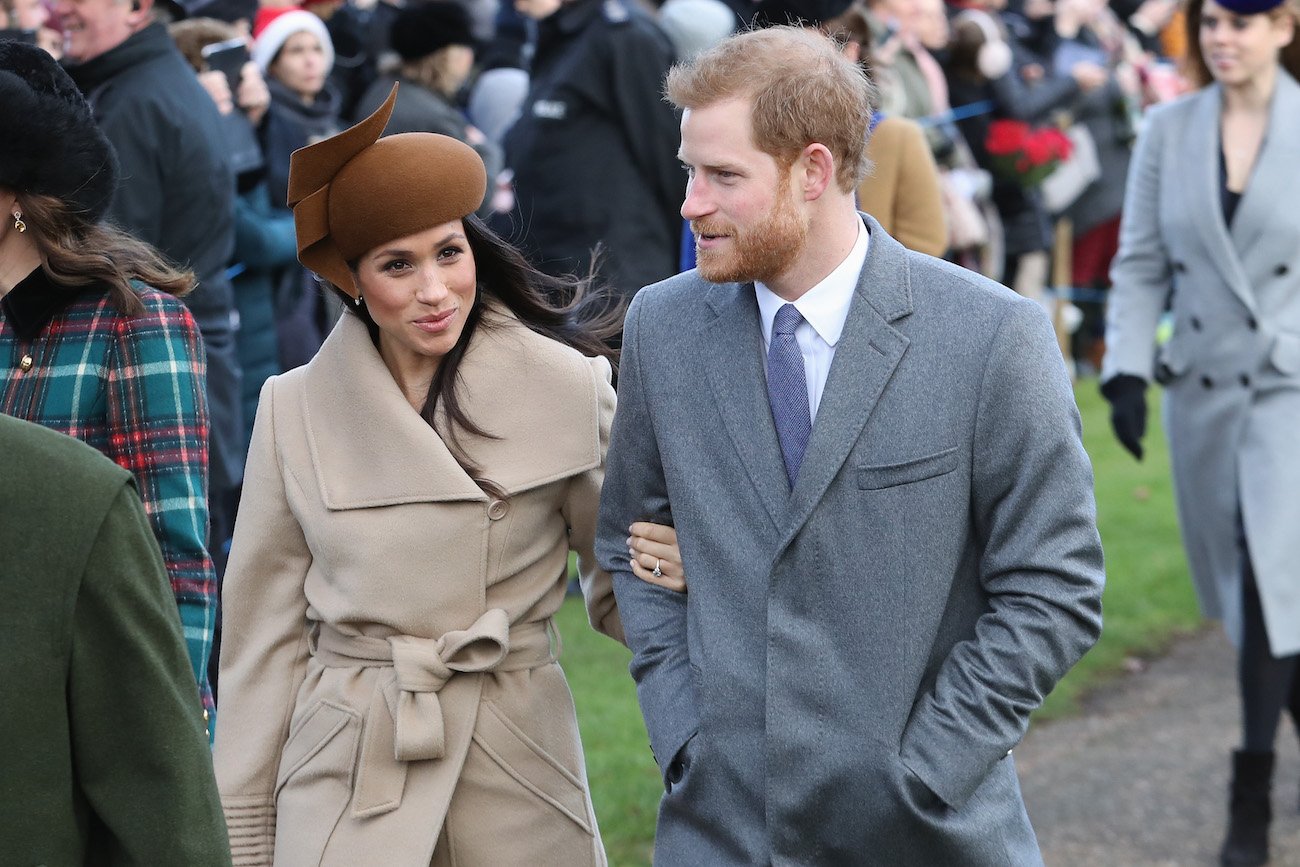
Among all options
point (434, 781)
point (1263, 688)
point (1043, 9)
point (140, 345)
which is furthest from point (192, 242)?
point (1043, 9)

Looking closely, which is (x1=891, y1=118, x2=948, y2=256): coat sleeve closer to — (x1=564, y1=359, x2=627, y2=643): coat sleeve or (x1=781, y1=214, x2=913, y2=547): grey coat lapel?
(x1=564, y1=359, x2=627, y2=643): coat sleeve

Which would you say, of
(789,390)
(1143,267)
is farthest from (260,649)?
(1143,267)

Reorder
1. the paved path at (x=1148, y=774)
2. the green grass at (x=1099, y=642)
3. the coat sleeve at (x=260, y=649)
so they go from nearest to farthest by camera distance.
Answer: the coat sleeve at (x=260, y=649)
the paved path at (x=1148, y=774)
the green grass at (x=1099, y=642)

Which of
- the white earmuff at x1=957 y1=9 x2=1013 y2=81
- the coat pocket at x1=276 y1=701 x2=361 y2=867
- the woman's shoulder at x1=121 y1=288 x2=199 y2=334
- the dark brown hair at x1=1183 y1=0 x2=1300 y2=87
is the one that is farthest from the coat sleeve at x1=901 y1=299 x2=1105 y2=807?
the white earmuff at x1=957 y1=9 x2=1013 y2=81

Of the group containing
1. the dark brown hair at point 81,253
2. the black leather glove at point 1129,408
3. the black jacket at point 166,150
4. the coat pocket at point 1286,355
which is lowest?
the black leather glove at point 1129,408

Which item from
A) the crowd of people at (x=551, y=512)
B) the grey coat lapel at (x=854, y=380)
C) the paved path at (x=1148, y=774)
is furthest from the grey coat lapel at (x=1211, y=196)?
the grey coat lapel at (x=854, y=380)

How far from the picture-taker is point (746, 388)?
3.24 m

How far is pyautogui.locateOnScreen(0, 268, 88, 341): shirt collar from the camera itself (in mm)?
3730

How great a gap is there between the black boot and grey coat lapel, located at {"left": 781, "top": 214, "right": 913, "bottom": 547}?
312 centimetres

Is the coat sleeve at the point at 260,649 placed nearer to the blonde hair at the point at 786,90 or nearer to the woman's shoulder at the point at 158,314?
the woman's shoulder at the point at 158,314

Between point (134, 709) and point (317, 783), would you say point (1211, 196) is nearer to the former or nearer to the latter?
point (317, 783)

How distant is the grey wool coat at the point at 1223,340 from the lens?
19.4 feet

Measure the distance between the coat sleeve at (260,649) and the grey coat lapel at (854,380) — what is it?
3.58 ft

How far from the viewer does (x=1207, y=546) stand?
243 inches
